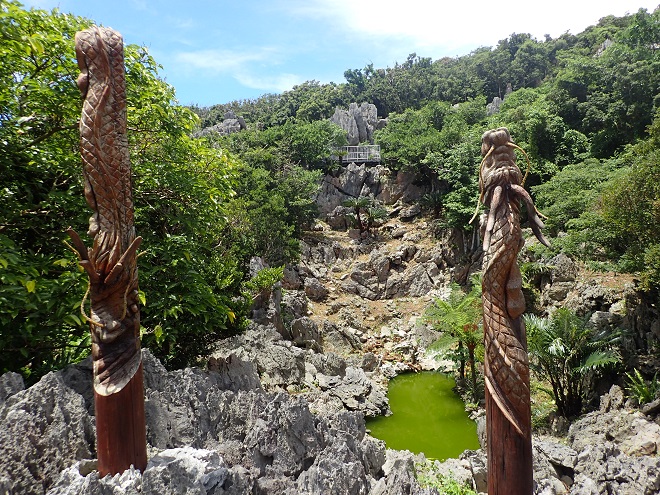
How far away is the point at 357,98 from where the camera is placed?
34562 mm

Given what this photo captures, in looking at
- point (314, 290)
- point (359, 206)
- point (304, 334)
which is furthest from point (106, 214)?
point (359, 206)

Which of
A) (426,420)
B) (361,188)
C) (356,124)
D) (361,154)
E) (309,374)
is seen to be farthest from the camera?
(356,124)

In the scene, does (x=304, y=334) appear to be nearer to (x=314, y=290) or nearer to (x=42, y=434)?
(x=314, y=290)

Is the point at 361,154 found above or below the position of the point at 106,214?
above

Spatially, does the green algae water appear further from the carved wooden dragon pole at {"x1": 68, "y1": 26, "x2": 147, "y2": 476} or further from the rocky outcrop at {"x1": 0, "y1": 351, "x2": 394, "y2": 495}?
the carved wooden dragon pole at {"x1": 68, "y1": 26, "x2": 147, "y2": 476}

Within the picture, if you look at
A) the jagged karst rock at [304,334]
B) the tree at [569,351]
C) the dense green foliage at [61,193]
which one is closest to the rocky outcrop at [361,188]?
the jagged karst rock at [304,334]

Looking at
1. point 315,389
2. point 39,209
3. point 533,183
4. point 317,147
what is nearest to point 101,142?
point 39,209

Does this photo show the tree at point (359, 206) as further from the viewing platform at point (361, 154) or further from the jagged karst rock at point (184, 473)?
the jagged karst rock at point (184, 473)

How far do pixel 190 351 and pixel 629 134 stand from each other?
654 inches

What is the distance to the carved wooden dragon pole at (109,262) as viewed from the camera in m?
2.80

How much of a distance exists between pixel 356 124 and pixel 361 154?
3875 mm

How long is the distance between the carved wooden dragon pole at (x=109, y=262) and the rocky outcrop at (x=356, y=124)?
2474 centimetres

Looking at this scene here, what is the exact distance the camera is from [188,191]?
4.67 m

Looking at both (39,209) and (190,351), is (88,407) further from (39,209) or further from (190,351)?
(190,351)
